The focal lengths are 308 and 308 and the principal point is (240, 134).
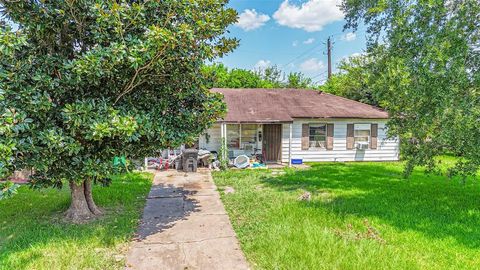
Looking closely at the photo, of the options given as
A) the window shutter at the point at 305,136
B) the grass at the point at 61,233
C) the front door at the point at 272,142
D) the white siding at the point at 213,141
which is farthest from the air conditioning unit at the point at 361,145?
the grass at the point at 61,233

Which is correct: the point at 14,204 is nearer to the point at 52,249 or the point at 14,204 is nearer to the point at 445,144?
the point at 52,249

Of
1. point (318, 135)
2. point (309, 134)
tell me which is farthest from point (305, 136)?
point (318, 135)

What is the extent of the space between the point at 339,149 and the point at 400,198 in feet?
26.3

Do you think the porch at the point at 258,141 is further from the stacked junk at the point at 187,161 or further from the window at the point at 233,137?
the stacked junk at the point at 187,161

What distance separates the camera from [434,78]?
6.00m

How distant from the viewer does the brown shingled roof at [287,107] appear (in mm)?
14883

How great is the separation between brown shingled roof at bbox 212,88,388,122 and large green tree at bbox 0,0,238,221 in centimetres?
799

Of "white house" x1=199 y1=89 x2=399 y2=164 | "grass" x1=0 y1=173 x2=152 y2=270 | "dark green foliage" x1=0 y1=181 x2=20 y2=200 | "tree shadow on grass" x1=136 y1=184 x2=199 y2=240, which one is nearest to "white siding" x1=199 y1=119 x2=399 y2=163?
"white house" x1=199 y1=89 x2=399 y2=164

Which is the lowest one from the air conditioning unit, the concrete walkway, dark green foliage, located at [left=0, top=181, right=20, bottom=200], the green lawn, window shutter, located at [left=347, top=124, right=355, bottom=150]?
the concrete walkway

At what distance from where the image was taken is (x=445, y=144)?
6270mm

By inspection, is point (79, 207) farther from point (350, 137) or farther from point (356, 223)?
point (350, 137)

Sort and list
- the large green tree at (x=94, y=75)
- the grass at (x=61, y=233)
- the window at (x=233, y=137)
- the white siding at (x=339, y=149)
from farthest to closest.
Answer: the window at (x=233, y=137), the white siding at (x=339, y=149), the large green tree at (x=94, y=75), the grass at (x=61, y=233)

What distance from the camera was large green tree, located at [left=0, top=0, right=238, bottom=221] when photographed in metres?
4.66

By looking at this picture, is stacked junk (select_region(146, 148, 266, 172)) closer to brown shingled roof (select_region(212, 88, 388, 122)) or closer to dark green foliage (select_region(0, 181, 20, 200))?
brown shingled roof (select_region(212, 88, 388, 122))
